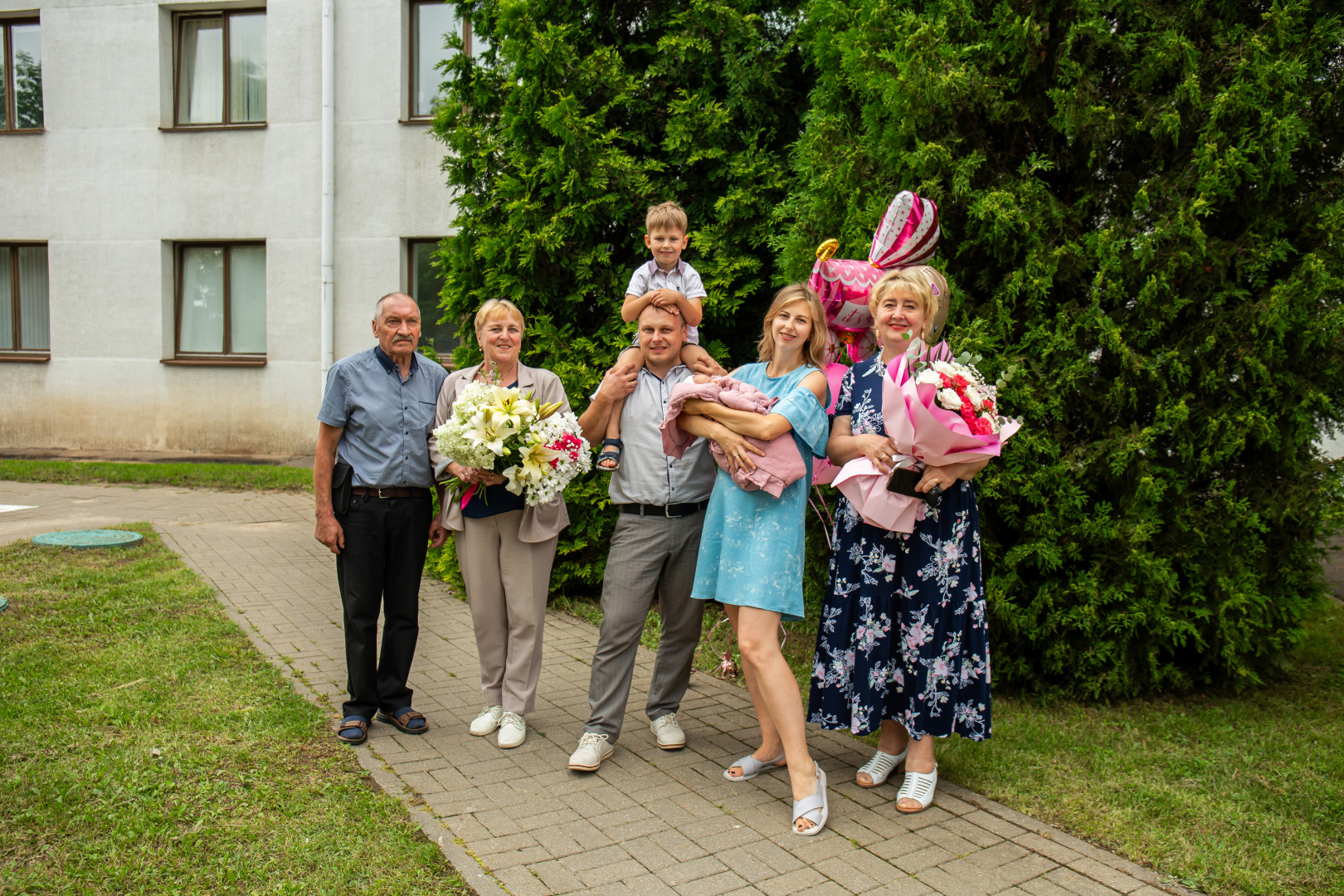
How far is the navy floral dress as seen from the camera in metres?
3.87

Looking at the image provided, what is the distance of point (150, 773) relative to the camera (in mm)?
4035

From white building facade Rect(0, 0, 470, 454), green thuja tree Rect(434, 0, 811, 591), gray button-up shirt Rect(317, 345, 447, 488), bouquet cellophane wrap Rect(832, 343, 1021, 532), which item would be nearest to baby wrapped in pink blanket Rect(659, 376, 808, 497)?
bouquet cellophane wrap Rect(832, 343, 1021, 532)

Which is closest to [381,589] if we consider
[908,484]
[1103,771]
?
[908,484]

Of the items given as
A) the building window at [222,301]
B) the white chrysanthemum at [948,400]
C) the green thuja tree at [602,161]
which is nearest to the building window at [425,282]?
the building window at [222,301]

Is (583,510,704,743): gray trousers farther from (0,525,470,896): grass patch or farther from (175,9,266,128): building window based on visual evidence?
(175,9,266,128): building window

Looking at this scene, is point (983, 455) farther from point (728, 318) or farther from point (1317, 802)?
point (728, 318)

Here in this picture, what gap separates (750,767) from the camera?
4203mm

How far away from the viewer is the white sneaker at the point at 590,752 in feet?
13.7

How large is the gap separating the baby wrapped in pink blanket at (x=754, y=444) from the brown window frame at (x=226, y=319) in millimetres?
12173

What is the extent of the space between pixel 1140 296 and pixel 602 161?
11.7ft

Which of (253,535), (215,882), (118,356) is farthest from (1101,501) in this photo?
(118,356)

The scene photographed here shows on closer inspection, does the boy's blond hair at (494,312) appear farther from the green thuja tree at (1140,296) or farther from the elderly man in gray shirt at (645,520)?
the green thuja tree at (1140,296)

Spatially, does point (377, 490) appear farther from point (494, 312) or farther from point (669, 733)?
point (669, 733)

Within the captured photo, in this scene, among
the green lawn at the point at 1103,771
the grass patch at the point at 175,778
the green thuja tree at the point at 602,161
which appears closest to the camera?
the grass patch at the point at 175,778
